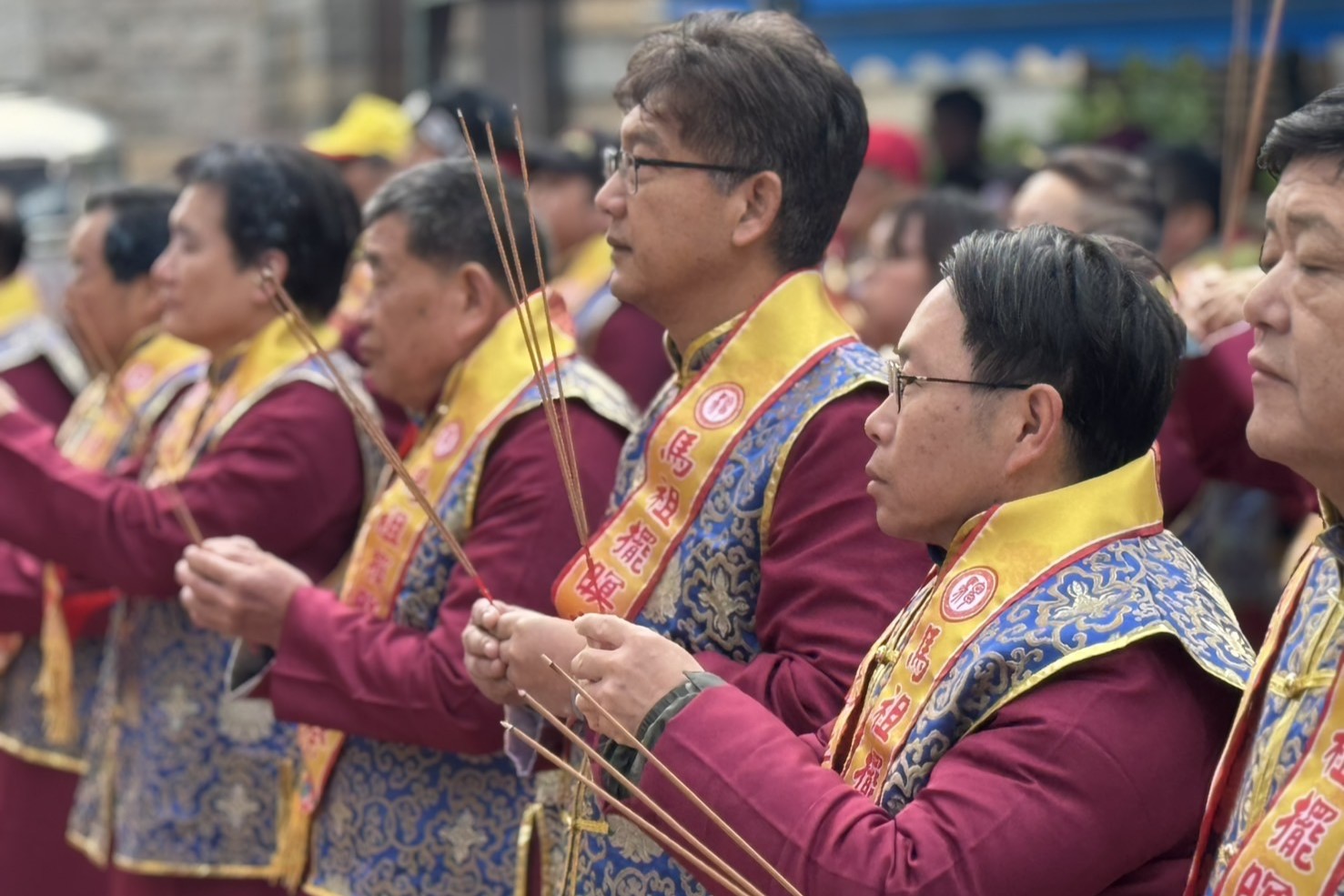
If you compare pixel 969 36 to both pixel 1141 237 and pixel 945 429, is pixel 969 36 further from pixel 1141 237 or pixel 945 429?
pixel 945 429

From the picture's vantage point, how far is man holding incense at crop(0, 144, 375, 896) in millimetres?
3568

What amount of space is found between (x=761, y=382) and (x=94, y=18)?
11180 millimetres

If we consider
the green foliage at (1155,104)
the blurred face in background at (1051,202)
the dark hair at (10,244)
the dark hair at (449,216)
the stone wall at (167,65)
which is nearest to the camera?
the dark hair at (449,216)

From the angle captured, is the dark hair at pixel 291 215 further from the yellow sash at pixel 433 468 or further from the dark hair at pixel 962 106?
the dark hair at pixel 962 106

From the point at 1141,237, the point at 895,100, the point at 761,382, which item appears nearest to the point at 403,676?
the point at 761,382

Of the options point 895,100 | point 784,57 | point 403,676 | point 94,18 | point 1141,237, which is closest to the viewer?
point 784,57

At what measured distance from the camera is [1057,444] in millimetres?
2041

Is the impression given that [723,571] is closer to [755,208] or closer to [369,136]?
[755,208]

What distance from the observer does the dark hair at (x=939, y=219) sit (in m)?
4.61

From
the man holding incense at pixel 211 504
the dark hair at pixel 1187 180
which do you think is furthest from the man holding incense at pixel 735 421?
the dark hair at pixel 1187 180

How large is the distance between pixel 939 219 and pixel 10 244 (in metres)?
2.86

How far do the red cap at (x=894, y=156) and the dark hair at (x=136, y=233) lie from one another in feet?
9.19

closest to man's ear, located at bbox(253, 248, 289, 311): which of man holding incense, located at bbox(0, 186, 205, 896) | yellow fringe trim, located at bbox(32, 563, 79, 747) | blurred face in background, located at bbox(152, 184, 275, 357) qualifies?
blurred face in background, located at bbox(152, 184, 275, 357)

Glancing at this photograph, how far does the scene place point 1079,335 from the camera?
A: 203cm
